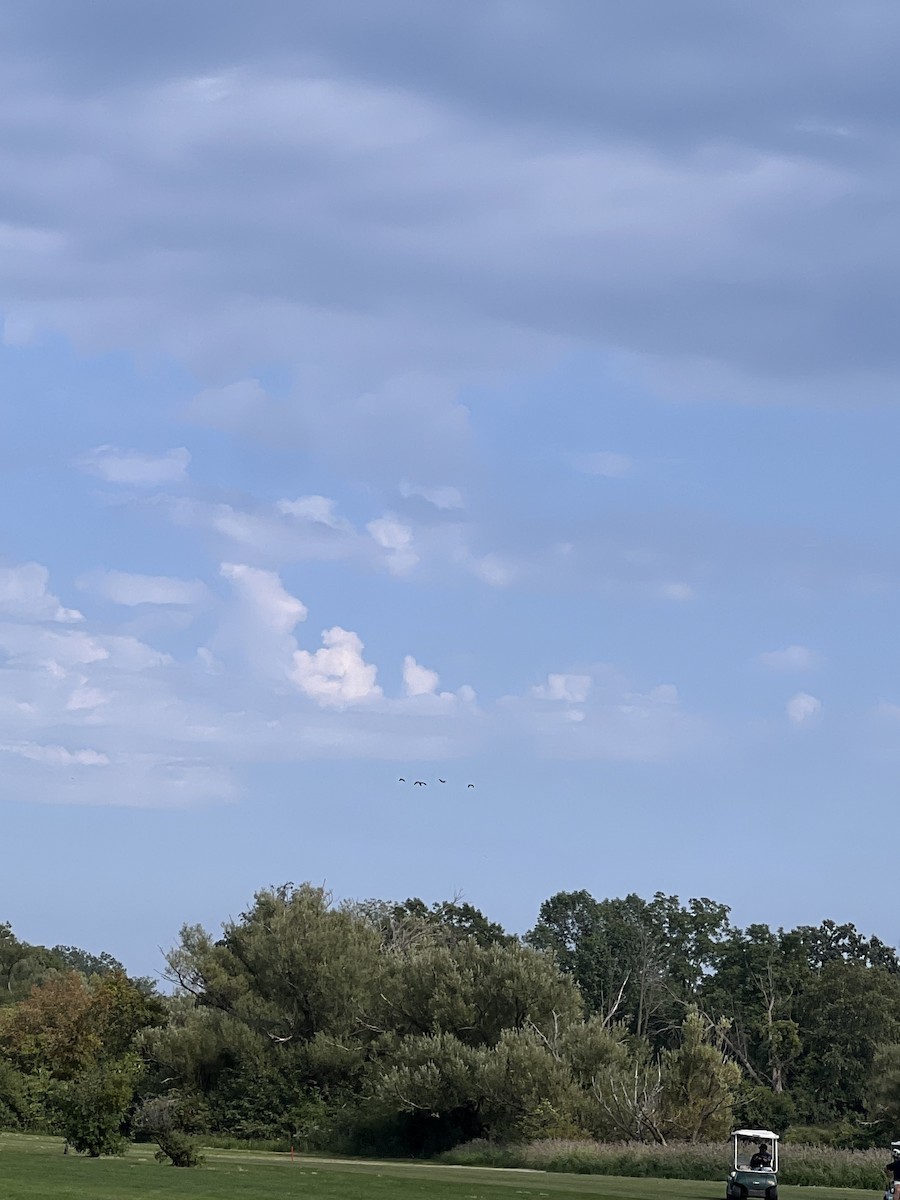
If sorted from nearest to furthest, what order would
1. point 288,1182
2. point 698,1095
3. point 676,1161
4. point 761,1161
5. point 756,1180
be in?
point 756,1180 < point 288,1182 < point 761,1161 < point 676,1161 < point 698,1095

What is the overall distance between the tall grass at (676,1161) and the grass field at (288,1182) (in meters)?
2.19

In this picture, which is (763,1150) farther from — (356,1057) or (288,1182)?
(356,1057)

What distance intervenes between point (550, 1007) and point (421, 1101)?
7802 millimetres

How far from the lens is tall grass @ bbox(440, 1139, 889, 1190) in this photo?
5103 centimetres

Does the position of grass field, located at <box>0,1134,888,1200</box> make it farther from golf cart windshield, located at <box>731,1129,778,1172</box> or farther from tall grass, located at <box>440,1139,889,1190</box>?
tall grass, located at <box>440,1139,889,1190</box>

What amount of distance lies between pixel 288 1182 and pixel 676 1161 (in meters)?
18.8

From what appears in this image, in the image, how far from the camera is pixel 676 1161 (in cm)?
5453

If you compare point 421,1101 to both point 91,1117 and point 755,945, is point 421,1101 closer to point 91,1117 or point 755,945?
point 91,1117

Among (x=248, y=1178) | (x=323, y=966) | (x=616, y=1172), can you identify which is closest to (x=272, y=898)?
(x=323, y=966)

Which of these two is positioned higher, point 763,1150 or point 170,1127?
point 763,1150

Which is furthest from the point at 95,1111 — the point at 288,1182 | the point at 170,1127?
the point at 288,1182

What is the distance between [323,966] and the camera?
7650 cm

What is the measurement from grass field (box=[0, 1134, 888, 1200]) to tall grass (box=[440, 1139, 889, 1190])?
219cm

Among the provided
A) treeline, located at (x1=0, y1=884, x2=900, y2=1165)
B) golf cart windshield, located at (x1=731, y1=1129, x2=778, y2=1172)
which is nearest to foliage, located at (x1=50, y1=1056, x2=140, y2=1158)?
treeline, located at (x1=0, y1=884, x2=900, y2=1165)
